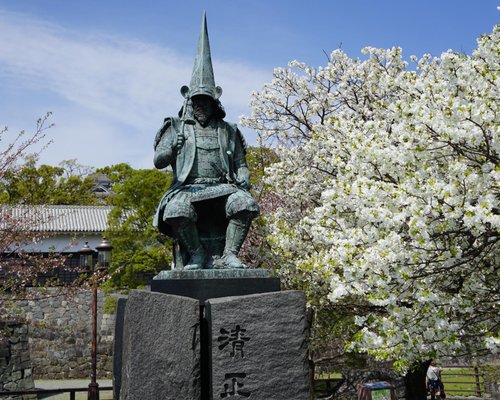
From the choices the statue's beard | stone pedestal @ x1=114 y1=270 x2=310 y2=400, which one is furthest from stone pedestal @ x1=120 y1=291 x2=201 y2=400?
the statue's beard

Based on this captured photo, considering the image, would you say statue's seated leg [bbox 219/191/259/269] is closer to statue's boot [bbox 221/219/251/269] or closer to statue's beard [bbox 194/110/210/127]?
statue's boot [bbox 221/219/251/269]

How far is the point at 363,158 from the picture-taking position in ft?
23.9

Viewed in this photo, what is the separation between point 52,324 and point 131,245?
6124 millimetres

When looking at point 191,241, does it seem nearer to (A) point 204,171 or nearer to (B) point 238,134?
(A) point 204,171

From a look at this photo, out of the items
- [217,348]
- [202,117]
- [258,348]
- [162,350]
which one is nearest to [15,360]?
[202,117]

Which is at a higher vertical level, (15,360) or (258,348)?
Answer: (258,348)

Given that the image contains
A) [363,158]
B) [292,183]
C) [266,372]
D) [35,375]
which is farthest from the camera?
[35,375]

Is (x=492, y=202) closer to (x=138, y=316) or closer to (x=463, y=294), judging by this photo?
(x=463, y=294)

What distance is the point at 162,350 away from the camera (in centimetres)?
437

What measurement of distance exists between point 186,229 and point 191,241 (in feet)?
0.43

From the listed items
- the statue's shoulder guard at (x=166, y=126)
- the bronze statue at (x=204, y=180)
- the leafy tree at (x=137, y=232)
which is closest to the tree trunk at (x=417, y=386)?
the bronze statue at (x=204, y=180)

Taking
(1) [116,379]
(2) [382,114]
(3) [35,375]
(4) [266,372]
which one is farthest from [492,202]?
(3) [35,375]

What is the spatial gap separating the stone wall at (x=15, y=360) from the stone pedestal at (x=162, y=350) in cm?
1196

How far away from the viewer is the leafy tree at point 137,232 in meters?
19.1
